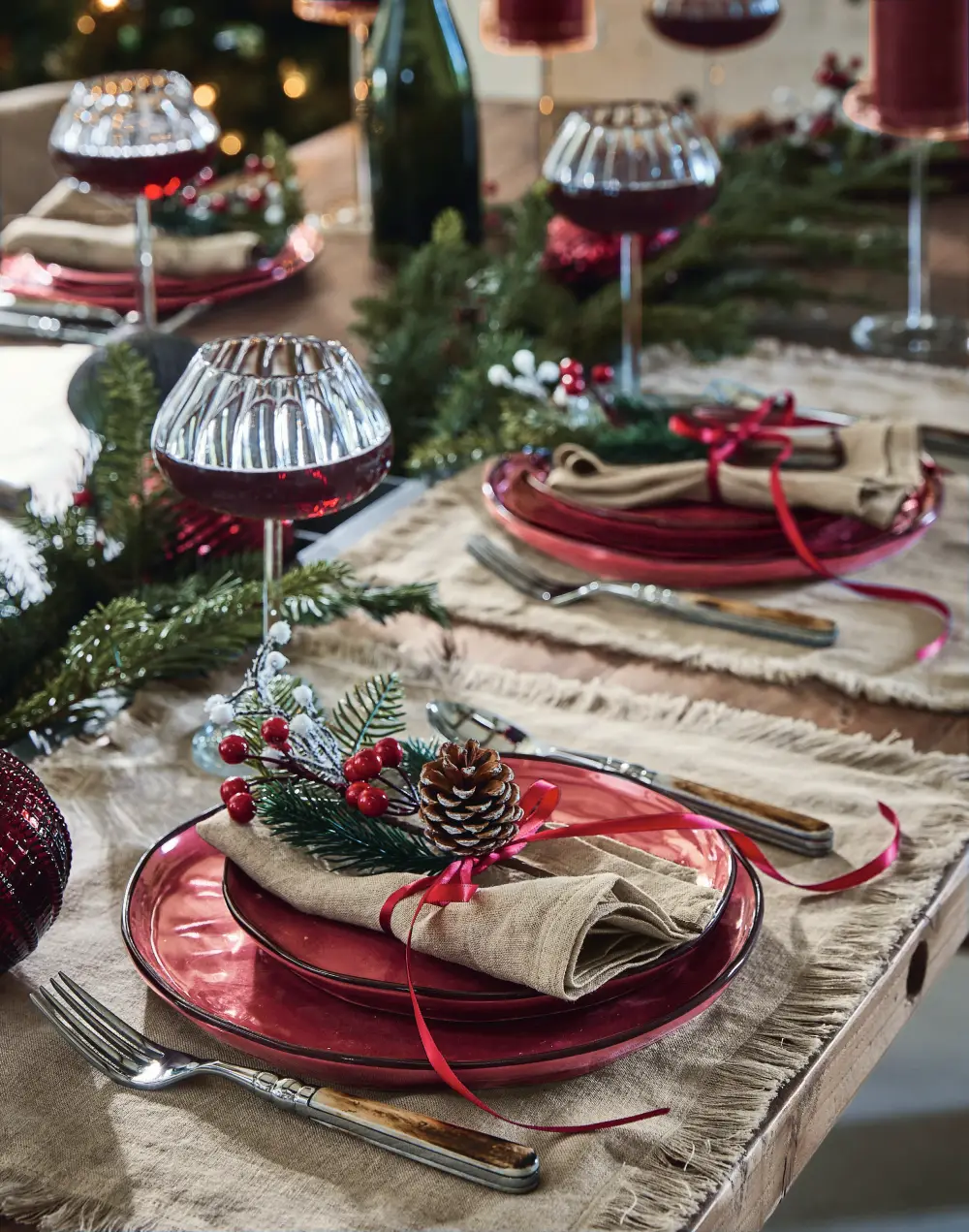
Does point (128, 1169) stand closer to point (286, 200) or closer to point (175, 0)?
point (286, 200)

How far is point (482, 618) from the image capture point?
3.29 ft

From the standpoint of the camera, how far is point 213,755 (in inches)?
33.2

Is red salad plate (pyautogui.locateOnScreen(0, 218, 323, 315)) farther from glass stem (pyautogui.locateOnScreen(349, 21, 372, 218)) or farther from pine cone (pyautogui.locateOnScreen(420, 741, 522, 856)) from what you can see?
pine cone (pyautogui.locateOnScreen(420, 741, 522, 856))

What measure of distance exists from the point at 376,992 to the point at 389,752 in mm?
104

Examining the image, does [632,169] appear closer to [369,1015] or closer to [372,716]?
[372,716]

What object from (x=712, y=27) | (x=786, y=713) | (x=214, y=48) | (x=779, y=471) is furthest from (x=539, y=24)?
(x=214, y=48)

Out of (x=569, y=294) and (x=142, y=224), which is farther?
(x=569, y=294)

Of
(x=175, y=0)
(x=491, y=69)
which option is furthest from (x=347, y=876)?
(x=491, y=69)

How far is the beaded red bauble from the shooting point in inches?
25.6

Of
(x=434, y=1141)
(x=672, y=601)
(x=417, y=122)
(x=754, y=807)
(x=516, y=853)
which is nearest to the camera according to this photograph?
(x=434, y=1141)

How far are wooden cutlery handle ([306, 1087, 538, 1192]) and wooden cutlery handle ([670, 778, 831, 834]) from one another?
0.25m

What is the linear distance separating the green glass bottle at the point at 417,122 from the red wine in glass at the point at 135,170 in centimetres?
44

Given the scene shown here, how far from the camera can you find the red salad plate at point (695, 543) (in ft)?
3.34

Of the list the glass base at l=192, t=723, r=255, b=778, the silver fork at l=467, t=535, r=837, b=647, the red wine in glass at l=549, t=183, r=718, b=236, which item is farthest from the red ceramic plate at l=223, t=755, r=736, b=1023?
the red wine in glass at l=549, t=183, r=718, b=236
